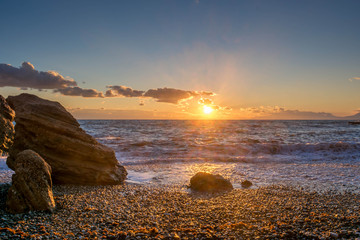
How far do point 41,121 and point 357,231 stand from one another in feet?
41.3

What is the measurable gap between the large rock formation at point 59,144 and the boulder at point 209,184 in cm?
392

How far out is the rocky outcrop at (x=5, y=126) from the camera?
10031mm

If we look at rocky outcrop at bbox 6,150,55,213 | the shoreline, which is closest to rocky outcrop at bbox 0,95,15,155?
the shoreline

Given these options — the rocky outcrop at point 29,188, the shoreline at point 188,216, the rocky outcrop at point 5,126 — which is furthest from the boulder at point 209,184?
the rocky outcrop at point 5,126

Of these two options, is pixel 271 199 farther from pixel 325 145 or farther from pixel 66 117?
pixel 325 145

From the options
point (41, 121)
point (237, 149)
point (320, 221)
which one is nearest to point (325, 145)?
point (237, 149)

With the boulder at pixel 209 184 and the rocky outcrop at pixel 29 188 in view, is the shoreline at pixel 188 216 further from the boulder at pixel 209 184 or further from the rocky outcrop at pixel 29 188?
the boulder at pixel 209 184

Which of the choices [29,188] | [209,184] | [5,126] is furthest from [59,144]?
[209,184]

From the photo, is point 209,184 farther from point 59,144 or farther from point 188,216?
point 59,144

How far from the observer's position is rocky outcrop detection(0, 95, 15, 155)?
1003 cm

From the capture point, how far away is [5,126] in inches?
397

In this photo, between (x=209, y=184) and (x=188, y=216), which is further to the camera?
(x=209, y=184)

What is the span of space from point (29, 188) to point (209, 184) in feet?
23.6

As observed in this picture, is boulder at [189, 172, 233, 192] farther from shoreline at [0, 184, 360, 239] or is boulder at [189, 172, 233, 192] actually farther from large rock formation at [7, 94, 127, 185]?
large rock formation at [7, 94, 127, 185]
